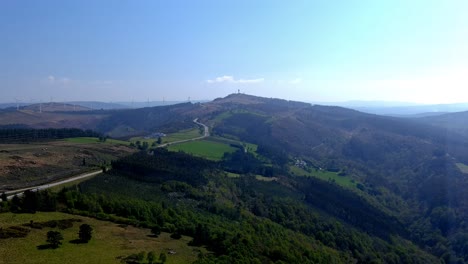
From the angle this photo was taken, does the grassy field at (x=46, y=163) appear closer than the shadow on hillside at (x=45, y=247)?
No

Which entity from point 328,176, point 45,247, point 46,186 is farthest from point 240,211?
point 328,176

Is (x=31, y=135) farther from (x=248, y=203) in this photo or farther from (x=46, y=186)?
(x=248, y=203)

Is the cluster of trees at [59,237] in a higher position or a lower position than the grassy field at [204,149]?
higher

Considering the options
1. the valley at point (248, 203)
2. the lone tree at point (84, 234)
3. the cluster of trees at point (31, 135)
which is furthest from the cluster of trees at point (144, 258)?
the cluster of trees at point (31, 135)

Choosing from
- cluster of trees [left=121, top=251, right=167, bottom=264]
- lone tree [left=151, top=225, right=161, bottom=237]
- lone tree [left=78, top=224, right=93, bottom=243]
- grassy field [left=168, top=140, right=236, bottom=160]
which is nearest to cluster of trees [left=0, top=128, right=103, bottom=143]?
grassy field [left=168, top=140, right=236, bottom=160]

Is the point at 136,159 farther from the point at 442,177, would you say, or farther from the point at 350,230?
the point at 442,177

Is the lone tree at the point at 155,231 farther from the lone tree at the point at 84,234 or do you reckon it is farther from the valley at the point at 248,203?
the lone tree at the point at 84,234

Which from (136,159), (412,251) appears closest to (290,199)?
(412,251)
